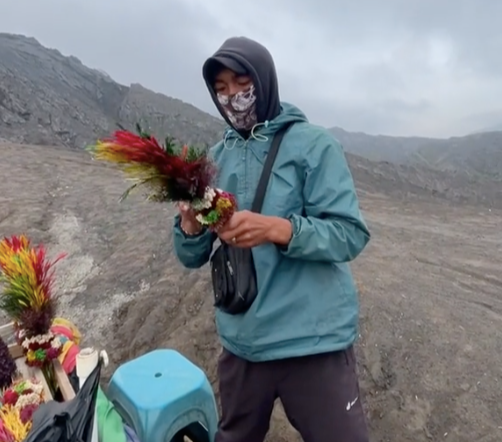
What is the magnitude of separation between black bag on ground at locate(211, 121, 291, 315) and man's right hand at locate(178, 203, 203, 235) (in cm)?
11

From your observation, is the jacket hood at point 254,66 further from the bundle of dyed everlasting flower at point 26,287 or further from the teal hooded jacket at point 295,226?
the bundle of dyed everlasting flower at point 26,287

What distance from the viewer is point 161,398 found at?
2096mm

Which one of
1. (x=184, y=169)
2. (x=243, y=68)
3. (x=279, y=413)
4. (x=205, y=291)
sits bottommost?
(x=279, y=413)

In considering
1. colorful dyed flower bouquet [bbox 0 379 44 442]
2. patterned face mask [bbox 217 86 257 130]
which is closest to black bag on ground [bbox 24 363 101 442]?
colorful dyed flower bouquet [bbox 0 379 44 442]

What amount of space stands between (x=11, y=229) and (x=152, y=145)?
583 centimetres

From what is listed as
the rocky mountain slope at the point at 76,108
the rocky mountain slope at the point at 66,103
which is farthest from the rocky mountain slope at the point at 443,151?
the rocky mountain slope at the point at 66,103

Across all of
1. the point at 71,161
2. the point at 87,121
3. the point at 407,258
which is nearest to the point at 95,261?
the point at 407,258

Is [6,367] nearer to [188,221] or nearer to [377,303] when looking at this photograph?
[188,221]

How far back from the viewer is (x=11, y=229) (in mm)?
6461

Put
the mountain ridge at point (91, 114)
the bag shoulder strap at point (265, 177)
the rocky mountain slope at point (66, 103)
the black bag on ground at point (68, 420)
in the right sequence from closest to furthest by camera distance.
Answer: the black bag on ground at point (68, 420), the bag shoulder strap at point (265, 177), the mountain ridge at point (91, 114), the rocky mountain slope at point (66, 103)

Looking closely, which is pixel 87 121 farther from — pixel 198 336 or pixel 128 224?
pixel 198 336

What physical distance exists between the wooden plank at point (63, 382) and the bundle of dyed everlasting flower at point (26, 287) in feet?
0.42

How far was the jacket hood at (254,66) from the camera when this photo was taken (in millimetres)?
1594

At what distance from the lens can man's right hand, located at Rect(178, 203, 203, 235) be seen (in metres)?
1.42
